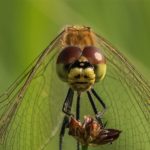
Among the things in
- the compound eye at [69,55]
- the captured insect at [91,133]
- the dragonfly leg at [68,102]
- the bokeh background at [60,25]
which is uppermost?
the bokeh background at [60,25]

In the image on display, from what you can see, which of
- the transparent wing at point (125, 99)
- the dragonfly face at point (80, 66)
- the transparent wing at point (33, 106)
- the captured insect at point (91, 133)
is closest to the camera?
the captured insect at point (91, 133)

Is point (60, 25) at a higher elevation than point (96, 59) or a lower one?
higher

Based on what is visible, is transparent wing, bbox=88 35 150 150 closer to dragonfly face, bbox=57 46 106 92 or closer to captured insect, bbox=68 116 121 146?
dragonfly face, bbox=57 46 106 92

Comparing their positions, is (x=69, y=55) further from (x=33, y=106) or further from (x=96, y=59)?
(x=33, y=106)

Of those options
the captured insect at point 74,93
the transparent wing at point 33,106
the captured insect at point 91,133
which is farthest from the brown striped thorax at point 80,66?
the captured insect at point 91,133

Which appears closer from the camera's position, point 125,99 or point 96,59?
point 96,59

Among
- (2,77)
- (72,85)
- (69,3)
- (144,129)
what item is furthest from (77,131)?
(69,3)

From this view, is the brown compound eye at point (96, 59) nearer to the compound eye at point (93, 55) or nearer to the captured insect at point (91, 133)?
the compound eye at point (93, 55)

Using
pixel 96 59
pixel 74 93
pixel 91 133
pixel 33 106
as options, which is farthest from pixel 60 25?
pixel 91 133
